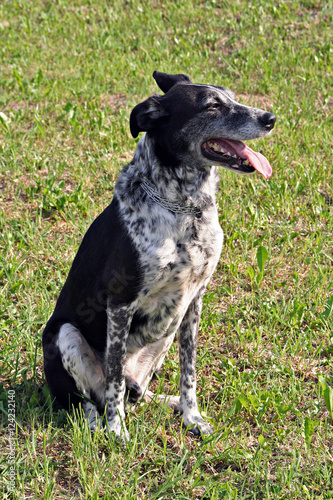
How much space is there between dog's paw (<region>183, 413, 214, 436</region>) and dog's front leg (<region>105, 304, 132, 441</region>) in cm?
39

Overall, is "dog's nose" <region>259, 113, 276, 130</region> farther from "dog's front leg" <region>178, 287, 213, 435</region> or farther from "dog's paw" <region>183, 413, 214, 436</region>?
"dog's paw" <region>183, 413, 214, 436</region>

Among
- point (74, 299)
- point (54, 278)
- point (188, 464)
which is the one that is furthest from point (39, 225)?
point (188, 464)

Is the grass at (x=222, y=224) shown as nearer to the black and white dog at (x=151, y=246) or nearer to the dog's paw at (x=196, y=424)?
the dog's paw at (x=196, y=424)

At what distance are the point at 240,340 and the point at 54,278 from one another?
5.10ft

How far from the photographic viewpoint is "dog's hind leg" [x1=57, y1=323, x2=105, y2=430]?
3303 millimetres

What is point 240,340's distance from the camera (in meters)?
3.93

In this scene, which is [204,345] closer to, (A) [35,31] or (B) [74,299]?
(B) [74,299]

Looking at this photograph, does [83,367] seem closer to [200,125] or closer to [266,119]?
[200,125]

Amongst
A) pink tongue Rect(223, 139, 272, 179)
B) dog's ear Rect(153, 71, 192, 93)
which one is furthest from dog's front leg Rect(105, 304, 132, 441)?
dog's ear Rect(153, 71, 192, 93)

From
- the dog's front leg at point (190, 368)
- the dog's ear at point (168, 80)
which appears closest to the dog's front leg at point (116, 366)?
the dog's front leg at point (190, 368)

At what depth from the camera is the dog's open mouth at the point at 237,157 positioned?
10.1 ft

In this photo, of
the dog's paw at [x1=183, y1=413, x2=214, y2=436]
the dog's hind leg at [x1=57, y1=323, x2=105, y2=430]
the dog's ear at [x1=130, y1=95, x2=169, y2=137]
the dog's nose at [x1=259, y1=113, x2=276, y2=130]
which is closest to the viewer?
the dog's ear at [x1=130, y1=95, x2=169, y2=137]

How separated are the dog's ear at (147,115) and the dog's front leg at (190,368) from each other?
1.00 meters

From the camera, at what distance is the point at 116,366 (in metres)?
3.22
